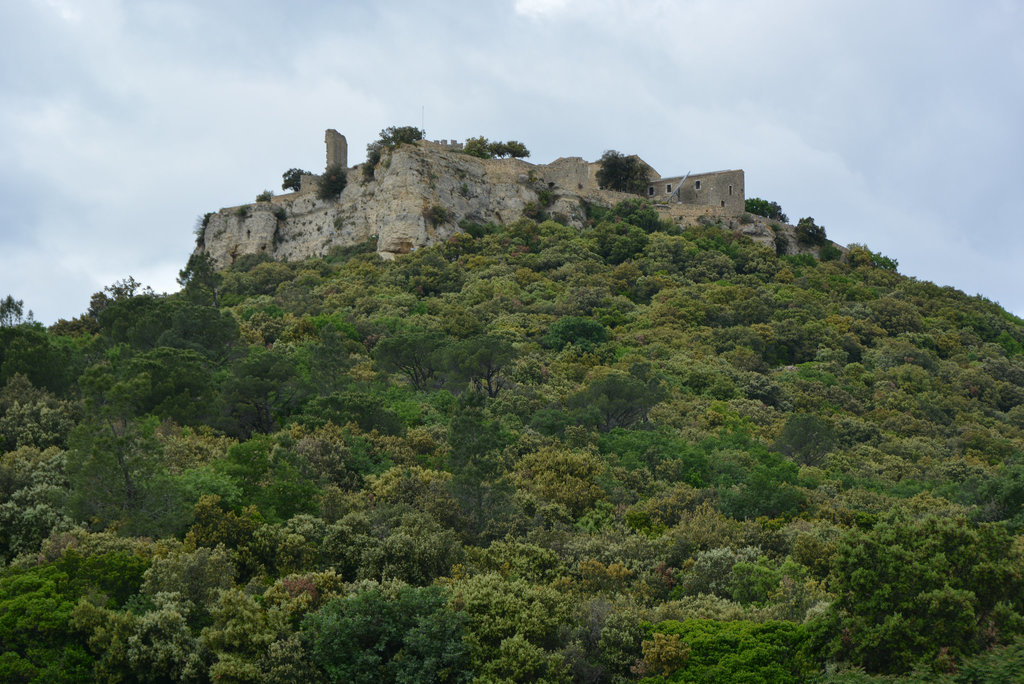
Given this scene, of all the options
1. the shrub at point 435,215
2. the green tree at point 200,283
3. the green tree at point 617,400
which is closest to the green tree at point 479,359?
the green tree at point 617,400

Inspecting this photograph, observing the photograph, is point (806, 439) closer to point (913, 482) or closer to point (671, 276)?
point (913, 482)

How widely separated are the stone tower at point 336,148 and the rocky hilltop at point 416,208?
7.23 ft

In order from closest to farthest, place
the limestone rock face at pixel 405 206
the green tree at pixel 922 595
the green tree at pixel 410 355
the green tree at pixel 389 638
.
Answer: the green tree at pixel 922 595 < the green tree at pixel 389 638 < the green tree at pixel 410 355 < the limestone rock face at pixel 405 206

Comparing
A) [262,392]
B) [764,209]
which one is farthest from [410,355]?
[764,209]

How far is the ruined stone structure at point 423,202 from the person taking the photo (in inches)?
2586

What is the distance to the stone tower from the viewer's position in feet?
245

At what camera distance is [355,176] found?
71250 millimetres

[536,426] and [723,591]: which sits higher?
[536,426]

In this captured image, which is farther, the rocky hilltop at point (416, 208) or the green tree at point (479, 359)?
the rocky hilltop at point (416, 208)

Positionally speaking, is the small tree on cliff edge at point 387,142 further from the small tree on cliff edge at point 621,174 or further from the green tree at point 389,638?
the green tree at point 389,638

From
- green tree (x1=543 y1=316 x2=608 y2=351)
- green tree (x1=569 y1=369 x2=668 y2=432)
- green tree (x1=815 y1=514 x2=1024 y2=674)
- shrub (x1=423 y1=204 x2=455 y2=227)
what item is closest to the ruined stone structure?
shrub (x1=423 y1=204 x2=455 y2=227)

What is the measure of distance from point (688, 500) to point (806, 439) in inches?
390

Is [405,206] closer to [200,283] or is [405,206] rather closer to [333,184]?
[333,184]

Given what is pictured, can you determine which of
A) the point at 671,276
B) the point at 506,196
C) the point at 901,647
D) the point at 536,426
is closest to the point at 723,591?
the point at 901,647
